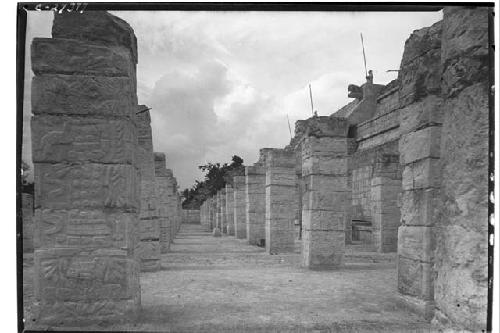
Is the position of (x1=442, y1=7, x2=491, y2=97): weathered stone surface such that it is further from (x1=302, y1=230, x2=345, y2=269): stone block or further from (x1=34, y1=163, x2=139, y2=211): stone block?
(x1=302, y1=230, x2=345, y2=269): stone block

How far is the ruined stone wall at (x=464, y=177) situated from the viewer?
3.27 m

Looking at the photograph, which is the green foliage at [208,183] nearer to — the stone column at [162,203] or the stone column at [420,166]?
the stone column at [162,203]

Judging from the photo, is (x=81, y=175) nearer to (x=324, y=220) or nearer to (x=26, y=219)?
(x=26, y=219)

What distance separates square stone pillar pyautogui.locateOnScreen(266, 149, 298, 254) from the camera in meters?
11.5

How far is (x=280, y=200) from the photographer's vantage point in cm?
1163

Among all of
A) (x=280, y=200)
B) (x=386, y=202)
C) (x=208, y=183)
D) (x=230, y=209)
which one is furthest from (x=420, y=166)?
(x=208, y=183)

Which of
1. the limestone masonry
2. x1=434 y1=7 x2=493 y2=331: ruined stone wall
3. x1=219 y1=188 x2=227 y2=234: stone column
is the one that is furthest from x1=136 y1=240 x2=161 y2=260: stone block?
x1=219 y1=188 x2=227 y2=234: stone column

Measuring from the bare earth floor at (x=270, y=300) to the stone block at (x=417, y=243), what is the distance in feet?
2.28

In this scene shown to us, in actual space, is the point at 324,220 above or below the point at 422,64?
below

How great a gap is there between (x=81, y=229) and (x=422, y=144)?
3.94m

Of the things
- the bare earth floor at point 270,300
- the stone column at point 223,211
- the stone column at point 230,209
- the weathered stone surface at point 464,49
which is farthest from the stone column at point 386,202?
the stone column at point 223,211

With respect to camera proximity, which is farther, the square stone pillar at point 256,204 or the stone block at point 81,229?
the square stone pillar at point 256,204

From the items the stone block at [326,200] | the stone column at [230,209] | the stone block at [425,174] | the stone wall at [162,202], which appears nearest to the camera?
the stone block at [425,174]

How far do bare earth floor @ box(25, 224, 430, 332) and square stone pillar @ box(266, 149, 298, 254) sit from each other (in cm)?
269
